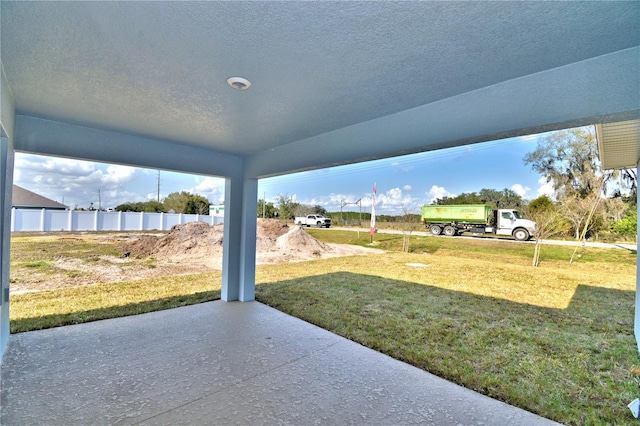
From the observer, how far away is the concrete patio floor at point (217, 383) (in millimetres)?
1953

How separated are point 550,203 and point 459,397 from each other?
6.96 meters

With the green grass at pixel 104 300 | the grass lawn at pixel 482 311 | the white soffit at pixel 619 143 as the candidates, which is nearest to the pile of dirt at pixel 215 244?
the grass lawn at pixel 482 311

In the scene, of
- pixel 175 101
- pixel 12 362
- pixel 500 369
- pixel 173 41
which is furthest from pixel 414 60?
pixel 12 362

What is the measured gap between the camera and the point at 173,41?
1.60m

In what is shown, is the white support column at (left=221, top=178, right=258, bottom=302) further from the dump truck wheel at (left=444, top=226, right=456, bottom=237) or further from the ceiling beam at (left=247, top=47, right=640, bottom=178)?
the dump truck wheel at (left=444, top=226, right=456, bottom=237)

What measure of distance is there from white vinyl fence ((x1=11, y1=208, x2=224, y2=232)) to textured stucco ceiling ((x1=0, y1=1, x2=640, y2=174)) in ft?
15.8

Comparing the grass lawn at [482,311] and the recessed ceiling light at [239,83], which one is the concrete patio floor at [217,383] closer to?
the grass lawn at [482,311]

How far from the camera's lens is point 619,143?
9.69 feet

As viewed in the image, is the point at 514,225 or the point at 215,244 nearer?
the point at 514,225

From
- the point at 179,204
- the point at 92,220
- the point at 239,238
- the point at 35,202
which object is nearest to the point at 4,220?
the point at 239,238

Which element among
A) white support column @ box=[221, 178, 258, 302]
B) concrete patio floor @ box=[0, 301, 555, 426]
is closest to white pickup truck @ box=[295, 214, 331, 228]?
white support column @ box=[221, 178, 258, 302]

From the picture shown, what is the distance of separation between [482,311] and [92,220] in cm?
893

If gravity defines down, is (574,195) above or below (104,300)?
above

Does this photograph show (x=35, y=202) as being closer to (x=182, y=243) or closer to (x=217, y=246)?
(x=182, y=243)
